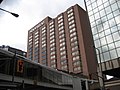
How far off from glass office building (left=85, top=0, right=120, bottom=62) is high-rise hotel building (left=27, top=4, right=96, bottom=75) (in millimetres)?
41158

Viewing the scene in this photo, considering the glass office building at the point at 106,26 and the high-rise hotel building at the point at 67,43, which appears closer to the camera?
the glass office building at the point at 106,26

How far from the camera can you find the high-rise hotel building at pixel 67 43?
86.0m

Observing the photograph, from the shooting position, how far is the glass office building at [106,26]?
119ft

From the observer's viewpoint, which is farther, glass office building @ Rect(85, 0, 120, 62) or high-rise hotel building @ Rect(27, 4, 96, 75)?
high-rise hotel building @ Rect(27, 4, 96, 75)

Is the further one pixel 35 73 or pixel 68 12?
pixel 68 12

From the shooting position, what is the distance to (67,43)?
318ft

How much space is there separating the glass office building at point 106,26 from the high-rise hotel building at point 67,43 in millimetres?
41158

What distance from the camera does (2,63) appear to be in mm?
23766

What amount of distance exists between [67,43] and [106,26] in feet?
192

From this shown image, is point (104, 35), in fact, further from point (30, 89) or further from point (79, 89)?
point (30, 89)

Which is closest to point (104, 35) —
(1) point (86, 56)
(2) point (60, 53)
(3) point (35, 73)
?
(3) point (35, 73)

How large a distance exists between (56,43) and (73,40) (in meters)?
16.1

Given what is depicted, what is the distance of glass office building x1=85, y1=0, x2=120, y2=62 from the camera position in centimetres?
3629

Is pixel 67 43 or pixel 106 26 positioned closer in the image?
pixel 106 26
